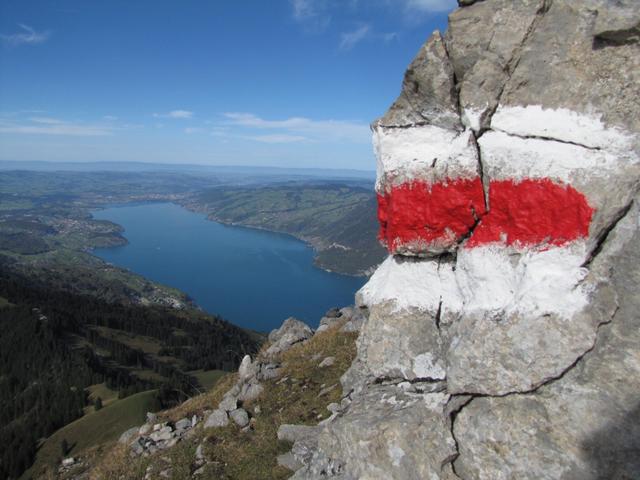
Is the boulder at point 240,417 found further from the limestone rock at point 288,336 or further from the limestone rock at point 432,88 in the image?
the limestone rock at point 432,88

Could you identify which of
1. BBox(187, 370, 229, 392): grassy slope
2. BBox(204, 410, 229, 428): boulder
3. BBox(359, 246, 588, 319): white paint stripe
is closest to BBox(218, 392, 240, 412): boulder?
BBox(204, 410, 229, 428): boulder

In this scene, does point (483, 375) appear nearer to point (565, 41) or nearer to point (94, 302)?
point (565, 41)

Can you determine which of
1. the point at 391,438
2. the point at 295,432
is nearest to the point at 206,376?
the point at 295,432

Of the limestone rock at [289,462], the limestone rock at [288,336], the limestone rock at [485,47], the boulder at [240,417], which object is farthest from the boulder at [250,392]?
the limestone rock at [485,47]

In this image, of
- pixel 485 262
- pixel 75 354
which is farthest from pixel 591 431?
pixel 75 354

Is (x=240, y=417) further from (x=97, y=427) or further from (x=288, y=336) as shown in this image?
(x=97, y=427)
